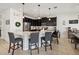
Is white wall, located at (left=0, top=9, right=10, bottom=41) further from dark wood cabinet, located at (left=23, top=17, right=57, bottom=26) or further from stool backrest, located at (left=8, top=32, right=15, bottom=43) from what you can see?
dark wood cabinet, located at (left=23, top=17, right=57, bottom=26)

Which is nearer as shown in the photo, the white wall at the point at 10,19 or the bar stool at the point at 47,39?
the white wall at the point at 10,19

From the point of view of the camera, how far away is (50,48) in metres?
1.93

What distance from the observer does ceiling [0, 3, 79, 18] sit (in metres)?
1.85

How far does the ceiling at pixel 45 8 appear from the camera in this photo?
6.07ft

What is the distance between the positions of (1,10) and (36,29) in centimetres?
73

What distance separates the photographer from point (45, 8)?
1872 millimetres

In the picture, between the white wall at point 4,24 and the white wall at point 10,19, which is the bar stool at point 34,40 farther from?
the white wall at point 4,24

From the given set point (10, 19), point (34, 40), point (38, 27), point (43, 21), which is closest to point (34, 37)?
point (34, 40)

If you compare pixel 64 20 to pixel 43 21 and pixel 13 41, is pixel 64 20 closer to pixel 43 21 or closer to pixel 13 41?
pixel 43 21

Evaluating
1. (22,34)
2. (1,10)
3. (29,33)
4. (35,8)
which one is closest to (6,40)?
(22,34)

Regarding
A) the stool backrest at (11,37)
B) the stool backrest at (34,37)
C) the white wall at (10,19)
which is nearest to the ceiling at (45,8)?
the white wall at (10,19)

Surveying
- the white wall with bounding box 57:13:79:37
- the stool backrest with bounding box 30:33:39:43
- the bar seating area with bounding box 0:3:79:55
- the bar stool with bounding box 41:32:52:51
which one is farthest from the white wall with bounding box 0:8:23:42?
the white wall with bounding box 57:13:79:37

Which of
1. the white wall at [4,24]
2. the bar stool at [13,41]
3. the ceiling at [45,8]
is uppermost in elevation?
the ceiling at [45,8]

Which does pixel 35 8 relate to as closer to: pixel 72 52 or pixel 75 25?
pixel 75 25
